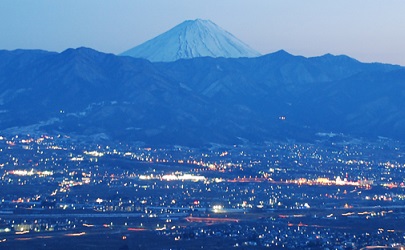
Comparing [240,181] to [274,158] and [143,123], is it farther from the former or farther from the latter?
[143,123]

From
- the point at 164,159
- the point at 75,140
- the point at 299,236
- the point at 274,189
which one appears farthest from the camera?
the point at 75,140

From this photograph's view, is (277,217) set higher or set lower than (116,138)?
lower

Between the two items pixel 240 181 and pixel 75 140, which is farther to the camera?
pixel 75 140

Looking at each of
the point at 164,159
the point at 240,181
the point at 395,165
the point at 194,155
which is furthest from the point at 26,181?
the point at 395,165

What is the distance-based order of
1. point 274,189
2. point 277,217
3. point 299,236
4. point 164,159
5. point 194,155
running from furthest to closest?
1. point 194,155
2. point 164,159
3. point 274,189
4. point 277,217
5. point 299,236

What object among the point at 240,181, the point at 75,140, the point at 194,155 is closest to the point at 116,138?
the point at 75,140

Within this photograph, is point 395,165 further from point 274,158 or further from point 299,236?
point 299,236

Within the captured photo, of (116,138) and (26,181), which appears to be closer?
(26,181)

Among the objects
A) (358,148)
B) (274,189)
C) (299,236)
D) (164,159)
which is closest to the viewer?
(299,236)

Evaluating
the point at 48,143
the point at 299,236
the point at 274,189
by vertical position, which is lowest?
the point at 299,236
